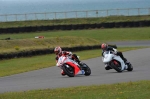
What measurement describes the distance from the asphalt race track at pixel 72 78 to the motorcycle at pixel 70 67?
0.67ft

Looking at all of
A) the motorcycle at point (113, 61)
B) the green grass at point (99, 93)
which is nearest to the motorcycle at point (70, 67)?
the motorcycle at point (113, 61)

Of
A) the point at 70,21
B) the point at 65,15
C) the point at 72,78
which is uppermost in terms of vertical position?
the point at 65,15

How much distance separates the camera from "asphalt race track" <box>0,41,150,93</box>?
647 inches

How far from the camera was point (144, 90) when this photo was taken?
12.5 m

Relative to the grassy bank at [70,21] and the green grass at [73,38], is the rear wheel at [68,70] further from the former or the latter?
the grassy bank at [70,21]

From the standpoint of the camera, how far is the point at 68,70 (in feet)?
63.9

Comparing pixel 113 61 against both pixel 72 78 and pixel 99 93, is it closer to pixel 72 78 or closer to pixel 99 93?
pixel 72 78

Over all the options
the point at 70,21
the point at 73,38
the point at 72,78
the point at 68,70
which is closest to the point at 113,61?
the point at 68,70

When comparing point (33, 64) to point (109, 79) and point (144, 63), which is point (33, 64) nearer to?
point (144, 63)

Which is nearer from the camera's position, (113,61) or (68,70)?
(68,70)

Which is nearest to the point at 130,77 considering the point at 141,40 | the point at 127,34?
the point at 141,40

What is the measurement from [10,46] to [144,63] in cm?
1242

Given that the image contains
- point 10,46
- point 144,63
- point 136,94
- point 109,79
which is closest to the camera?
point 136,94

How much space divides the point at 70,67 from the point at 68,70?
166 millimetres
